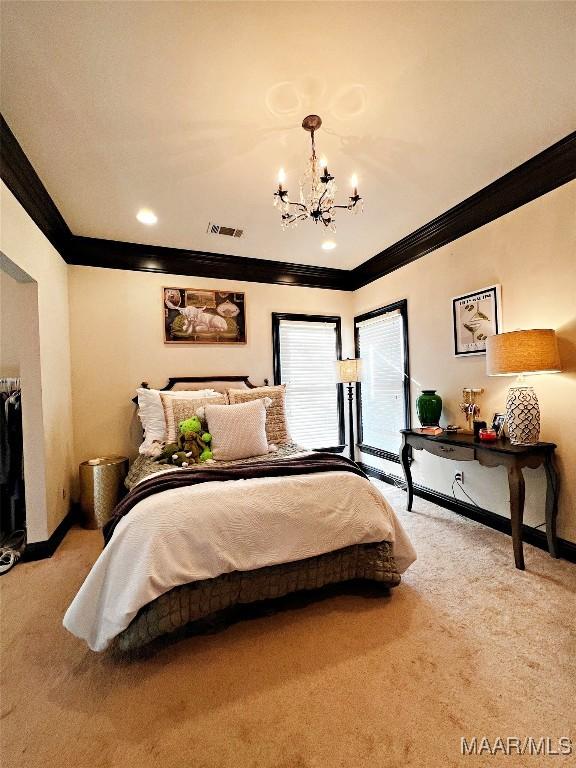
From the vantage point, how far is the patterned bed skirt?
A: 1.59 metres

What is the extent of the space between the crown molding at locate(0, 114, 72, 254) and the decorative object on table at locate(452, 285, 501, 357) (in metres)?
3.51

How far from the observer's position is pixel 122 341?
3766 mm

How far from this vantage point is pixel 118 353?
3.75 meters

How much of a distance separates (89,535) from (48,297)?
211 centimetres

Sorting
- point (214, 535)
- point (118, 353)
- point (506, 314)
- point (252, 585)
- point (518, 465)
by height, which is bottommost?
point (252, 585)

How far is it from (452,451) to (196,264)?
3.35 m

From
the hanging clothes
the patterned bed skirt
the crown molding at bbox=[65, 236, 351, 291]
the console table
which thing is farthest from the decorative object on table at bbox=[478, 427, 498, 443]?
the hanging clothes

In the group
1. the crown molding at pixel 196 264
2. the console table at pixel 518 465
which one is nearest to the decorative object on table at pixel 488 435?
the console table at pixel 518 465

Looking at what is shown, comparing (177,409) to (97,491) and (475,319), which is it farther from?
(475,319)

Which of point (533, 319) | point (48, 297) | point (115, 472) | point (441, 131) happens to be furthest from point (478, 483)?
point (48, 297)

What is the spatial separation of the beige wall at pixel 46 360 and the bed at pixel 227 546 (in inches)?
48.3

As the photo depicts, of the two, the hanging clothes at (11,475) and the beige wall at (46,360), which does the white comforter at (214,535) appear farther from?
the hanging clothes at (11,475)

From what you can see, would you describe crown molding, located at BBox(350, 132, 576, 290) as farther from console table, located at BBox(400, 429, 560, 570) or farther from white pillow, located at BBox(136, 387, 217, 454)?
white pillow, located at BBox(136, 387, 217, 454)

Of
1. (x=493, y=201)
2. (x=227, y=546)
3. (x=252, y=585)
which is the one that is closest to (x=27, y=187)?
(x=227, y=546)
